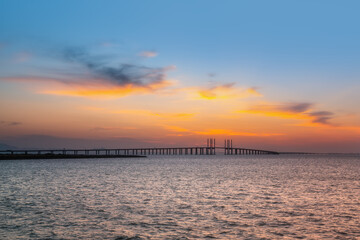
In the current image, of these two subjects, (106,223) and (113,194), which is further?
(113,194)

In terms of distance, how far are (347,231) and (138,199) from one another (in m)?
22.5

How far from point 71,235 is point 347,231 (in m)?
18.7

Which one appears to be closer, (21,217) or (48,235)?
(48,235)

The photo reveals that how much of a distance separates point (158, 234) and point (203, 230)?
10.6ft

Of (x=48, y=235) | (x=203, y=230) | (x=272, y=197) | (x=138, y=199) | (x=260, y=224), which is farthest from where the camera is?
(x=272, y=197)

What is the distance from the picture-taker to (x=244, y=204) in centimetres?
3597

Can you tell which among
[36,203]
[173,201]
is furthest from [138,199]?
[36,203]

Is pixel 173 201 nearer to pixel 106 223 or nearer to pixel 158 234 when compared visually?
pixel 106 223

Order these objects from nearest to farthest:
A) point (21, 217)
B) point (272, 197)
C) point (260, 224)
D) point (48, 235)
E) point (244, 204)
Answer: point (48, 235) → point (260, 224) → point (21, 217) → point (244, 204) → point (272, 197)

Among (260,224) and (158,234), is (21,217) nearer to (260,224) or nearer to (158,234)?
(158,234)

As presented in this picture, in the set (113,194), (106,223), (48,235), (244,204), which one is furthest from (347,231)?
(113,194)

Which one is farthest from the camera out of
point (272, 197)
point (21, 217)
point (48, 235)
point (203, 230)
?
point (272, 197)

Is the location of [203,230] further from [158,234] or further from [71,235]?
[71,235]

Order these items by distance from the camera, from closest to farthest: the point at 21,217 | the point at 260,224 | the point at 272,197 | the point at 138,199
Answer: the point at 260,224, the point at 21,217, the point at 138,199, the point at 272,197
